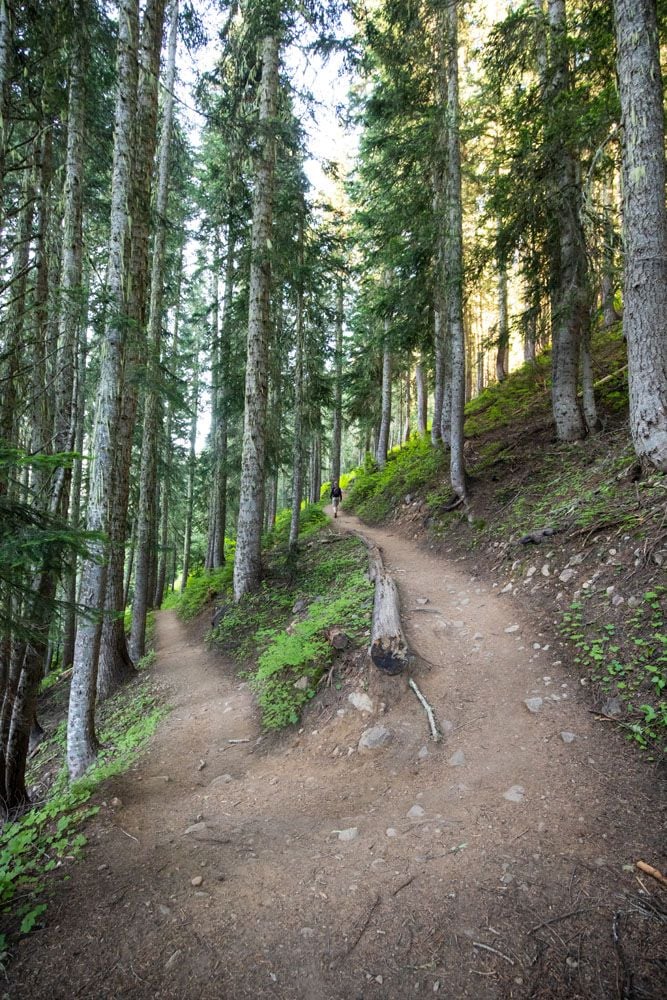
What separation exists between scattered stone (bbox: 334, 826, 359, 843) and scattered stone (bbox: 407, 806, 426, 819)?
18.8 inches

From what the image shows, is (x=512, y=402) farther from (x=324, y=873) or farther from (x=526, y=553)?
(x=324, y=873)

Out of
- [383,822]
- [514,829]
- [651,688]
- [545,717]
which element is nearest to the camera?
[514,829]

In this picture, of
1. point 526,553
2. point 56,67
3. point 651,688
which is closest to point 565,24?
point 56,67

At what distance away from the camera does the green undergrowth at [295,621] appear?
6.33 m

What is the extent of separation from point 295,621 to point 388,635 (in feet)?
10.6

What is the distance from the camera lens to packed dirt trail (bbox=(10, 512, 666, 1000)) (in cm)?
242

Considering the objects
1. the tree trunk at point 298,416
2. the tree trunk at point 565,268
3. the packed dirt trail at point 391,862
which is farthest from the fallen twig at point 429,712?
the tree trunk at point 298,416

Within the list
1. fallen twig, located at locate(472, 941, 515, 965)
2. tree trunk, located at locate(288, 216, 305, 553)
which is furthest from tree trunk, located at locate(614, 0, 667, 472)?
tree trunk, located at locate(288, 216, 305, 553)

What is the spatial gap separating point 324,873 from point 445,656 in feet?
10.1

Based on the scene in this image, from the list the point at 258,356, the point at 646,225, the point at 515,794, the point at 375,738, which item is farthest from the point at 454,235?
the point at 515,794

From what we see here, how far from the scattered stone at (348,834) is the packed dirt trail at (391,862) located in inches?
0.5

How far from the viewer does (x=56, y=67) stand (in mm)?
5547

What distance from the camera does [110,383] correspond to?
217 inches

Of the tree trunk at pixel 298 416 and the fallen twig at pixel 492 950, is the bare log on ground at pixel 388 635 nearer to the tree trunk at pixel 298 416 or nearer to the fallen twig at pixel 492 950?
the fallen twig at pixel 492 950
